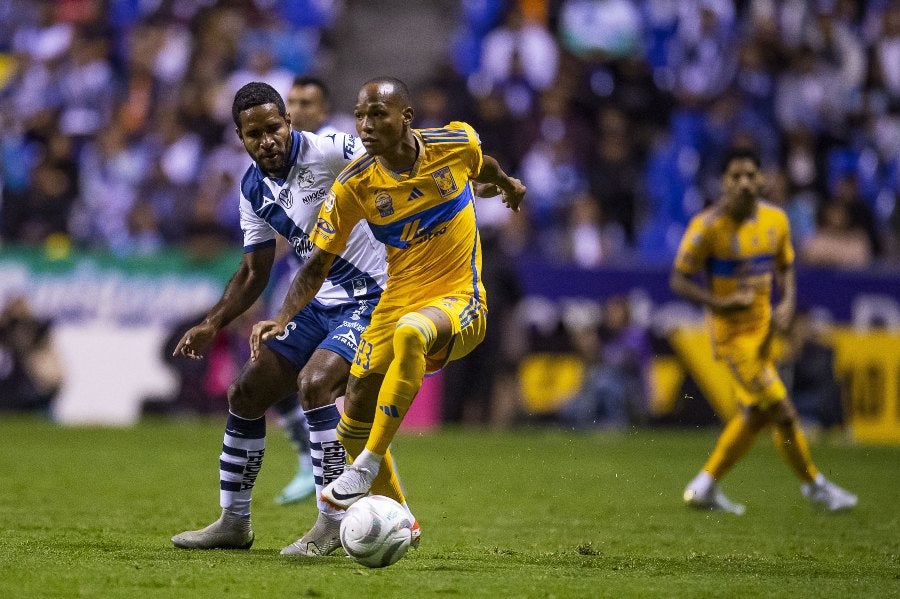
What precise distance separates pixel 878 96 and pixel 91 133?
1138 cm

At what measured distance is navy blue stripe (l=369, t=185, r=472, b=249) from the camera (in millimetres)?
7270

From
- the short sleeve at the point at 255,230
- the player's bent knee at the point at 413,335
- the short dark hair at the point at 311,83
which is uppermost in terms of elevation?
the short dark hair at the point at 311,83

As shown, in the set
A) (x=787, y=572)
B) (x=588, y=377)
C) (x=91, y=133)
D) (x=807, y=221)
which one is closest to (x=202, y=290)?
(x=91, y=133)

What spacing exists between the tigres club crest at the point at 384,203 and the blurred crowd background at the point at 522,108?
32.3 ft

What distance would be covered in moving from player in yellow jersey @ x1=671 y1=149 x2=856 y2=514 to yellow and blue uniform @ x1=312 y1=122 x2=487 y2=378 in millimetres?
3791

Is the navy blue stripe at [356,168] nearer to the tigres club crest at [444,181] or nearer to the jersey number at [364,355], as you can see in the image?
the tigres club crest at [444,181]

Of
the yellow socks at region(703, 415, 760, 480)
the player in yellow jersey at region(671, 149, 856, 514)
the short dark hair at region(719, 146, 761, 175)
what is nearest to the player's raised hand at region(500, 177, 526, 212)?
the player in yellow jersey at region(671, 149, 856, 514)

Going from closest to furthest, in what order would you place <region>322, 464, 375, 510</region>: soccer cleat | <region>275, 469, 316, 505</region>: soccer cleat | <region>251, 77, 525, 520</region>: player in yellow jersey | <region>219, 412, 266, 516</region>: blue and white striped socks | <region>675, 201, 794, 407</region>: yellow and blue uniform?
<region>322, 464, 375, 510</region>: soccer cleat, <region>251, 77, 525, 520</region>: player in yellow jersey, <region>219, 412, 266, 516</region>: blue and white striped socks, <region>275, 469, 316, 505</region>: soccer cleat, <region>675, 201, 794, 407</region>: yellow and blue uniform

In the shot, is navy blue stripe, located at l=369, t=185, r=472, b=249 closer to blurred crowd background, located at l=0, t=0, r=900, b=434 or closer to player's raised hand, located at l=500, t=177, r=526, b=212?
player's raised hand, located at l=500, t=177, r=526, b=212

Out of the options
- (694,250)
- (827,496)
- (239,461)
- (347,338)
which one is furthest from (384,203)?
(827,496)

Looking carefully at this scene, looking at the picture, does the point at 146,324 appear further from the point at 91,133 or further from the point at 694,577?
the point at 694,577

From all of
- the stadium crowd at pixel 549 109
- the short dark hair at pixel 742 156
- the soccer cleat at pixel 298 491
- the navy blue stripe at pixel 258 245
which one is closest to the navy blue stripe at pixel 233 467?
the navy blue stripe at pixel 258 245

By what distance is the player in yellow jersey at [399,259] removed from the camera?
6828 millimetres

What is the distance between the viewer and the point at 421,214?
23.9ft
